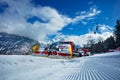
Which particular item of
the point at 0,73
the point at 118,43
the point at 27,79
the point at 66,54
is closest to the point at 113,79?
the point at 27,79

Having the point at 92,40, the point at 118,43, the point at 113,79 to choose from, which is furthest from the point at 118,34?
the point at 113,79

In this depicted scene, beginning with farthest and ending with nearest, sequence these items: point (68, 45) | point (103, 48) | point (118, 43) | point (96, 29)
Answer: point (103, 48)
point (118, 43)
point (68, 45)
point (96, 29)

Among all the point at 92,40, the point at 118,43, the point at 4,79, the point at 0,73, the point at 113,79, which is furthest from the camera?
the point at 92,40

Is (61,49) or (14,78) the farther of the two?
(61,49)

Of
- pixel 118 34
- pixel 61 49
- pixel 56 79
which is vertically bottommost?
pixel 56 79

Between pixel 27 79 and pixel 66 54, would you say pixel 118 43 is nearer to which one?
pixel 66 54

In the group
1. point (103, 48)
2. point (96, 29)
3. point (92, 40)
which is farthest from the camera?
point (92, 40)

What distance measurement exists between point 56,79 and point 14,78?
2.25 meters

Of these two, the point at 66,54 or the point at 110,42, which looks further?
the point at 110,42

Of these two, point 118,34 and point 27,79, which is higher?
point 118,34

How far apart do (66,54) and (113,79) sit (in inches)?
1686

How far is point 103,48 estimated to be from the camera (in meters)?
104

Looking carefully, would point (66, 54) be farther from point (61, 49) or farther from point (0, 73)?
point (0, 73)

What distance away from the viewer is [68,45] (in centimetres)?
5306
